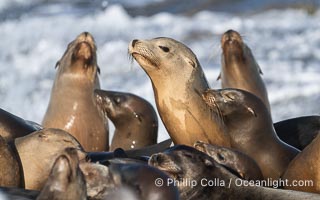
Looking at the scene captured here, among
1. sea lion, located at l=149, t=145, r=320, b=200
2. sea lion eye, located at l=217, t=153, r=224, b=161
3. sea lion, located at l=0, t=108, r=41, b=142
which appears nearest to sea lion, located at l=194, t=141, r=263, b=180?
sea lion eye, located at l=217, t=153, r=224, b=161

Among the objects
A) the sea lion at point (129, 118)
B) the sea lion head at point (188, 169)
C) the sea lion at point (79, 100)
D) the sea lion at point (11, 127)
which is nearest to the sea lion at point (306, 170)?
the sea lion head at point (188, 169)

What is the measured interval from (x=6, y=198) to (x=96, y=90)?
369cm

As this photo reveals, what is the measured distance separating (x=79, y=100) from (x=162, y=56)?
1229 mm

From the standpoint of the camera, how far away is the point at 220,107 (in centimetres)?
780

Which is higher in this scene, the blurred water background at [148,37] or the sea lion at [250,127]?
the sea lion at [250,127]

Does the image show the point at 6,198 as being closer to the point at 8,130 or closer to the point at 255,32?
the point at 8,130

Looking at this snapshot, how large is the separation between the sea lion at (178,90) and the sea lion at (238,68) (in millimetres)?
1404

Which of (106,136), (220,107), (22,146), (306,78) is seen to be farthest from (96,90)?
(306,78)

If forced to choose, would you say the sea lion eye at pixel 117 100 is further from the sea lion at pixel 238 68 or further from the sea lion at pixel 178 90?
the sea lion at pixel 238 68

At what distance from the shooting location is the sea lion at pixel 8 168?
609 centimetres

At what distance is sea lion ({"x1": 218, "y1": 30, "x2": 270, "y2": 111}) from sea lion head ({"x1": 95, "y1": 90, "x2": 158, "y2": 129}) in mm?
1238

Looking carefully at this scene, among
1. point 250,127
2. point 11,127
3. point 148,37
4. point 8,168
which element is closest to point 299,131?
point 250,127

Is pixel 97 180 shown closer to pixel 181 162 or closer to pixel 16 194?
pixel 16 194

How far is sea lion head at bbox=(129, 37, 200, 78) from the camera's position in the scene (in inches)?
312
